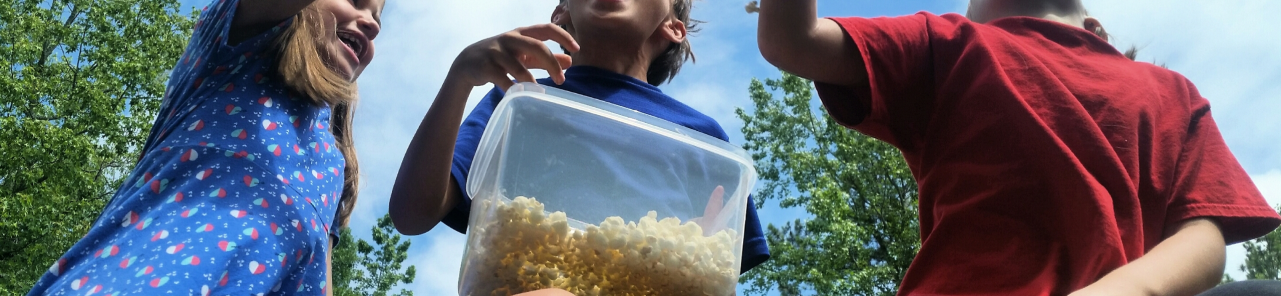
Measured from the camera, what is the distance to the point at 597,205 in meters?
0.92

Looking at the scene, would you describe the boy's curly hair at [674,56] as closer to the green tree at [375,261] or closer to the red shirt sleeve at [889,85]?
the red shirt sleeve at [889,85]

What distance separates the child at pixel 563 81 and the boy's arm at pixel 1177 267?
0.45 metres

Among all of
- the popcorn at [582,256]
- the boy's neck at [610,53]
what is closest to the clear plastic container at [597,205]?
the popcorn at [582,256]

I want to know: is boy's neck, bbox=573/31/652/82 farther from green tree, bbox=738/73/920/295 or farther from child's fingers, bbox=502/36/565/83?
green tree, bbox=738/73/920/295

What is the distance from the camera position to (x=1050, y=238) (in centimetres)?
106

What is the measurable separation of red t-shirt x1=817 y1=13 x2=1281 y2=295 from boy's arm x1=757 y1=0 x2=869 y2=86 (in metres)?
0.02

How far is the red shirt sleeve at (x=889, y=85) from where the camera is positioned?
1186 mm

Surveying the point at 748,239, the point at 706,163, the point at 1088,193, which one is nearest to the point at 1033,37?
the point at 1088,193

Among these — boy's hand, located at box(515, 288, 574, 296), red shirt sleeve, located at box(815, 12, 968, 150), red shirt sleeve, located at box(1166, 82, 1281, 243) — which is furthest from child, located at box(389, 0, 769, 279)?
red shirt sleeve, located at box(1166, 82, 1281, 243)

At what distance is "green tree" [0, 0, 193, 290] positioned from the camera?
898 centimetres

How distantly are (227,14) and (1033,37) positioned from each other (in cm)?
136

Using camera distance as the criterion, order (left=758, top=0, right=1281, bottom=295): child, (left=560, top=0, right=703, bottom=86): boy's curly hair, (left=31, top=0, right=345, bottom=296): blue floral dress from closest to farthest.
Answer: (left=758, top=0, right=1281, bottom=295): child → (left=31, top=0, right=345, bottom=296): blue floral dress → (left=560, top=0, right=703, bottom=86): boy's curly hair

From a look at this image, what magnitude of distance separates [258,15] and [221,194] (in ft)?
1.20


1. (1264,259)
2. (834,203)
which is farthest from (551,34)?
(1264,259)
